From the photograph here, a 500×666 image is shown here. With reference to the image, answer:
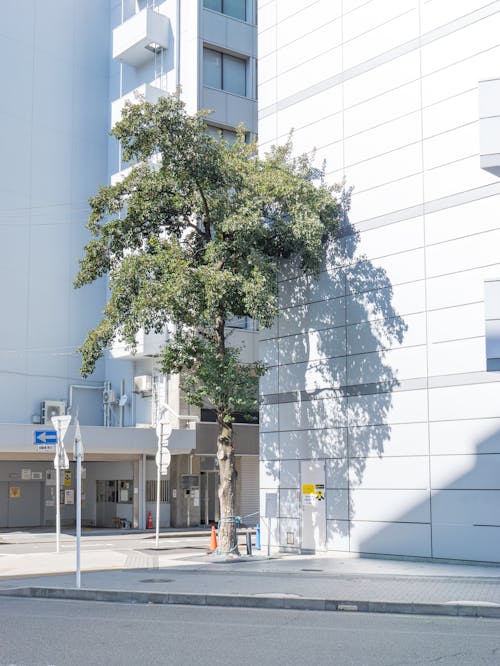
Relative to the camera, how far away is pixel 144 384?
37531mm

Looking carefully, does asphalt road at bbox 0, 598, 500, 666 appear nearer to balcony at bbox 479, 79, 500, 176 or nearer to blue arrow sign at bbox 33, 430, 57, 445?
balcony at bbox 479, 79, 500, 176

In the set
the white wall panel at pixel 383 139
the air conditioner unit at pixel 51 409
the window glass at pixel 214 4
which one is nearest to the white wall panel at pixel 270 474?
the white wall panel at pixel 383 139

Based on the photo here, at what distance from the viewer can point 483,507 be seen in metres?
18.7

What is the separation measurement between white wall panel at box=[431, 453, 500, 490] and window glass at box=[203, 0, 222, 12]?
25.6 meters

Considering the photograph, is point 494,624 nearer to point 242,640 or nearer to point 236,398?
point 242,640

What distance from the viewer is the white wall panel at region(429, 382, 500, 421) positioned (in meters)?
18.8

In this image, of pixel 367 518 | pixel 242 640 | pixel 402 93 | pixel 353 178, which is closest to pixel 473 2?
pixel 402 93

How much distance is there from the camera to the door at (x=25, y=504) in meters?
39.0

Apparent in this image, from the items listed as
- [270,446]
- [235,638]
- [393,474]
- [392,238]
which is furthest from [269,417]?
[235,638]

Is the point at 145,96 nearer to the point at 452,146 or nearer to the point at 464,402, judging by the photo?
the point at 452,146

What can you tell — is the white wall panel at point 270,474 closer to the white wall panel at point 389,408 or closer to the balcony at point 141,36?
the white wall panel at point 389,408

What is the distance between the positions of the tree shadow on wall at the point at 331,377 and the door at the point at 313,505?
0.71 ft

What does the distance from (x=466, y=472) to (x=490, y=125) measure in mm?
7417

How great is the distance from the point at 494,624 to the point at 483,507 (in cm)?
717
